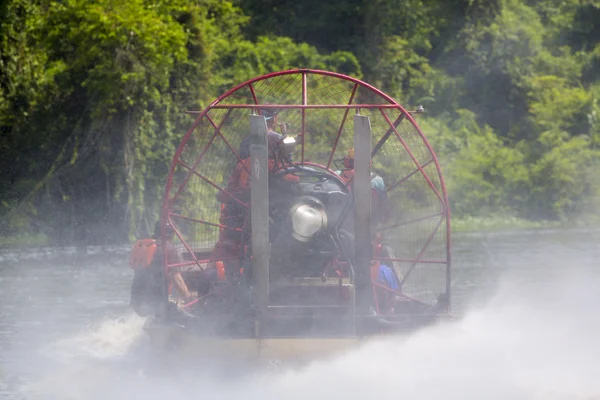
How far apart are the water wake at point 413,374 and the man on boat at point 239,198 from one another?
3.97 feet

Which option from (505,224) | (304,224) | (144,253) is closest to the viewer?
(304,224)

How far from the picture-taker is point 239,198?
11234 mm

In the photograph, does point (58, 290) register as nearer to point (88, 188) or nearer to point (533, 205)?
point (88, 188)

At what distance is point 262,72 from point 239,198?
20027 millimetres

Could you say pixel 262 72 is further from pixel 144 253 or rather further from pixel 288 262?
pixel 288 262

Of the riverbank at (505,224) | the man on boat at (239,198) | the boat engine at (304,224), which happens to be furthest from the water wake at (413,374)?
the riverbank at (505,224)

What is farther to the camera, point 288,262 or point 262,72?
point 262,72

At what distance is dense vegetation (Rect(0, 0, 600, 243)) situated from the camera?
26.1 meters

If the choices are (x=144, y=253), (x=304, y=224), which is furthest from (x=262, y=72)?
(x=304, y=224)

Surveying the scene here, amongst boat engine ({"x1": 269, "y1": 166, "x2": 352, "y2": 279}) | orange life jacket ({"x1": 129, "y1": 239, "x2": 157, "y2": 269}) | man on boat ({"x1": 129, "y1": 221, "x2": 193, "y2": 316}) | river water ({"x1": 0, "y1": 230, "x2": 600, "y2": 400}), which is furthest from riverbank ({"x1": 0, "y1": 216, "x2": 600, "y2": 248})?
boat engine ({"x1": 269, "y1": 166, "x2": 352, "y2": 279})

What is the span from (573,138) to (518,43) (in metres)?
3.86

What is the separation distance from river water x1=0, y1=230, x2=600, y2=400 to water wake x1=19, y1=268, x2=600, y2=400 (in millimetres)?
11

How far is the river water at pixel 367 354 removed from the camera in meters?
10.2

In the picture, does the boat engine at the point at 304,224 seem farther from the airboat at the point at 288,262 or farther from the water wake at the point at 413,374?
the water wake at the point at 413,374
